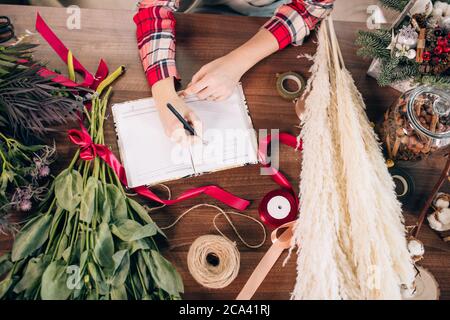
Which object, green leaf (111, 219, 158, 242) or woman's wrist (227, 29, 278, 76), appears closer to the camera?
green leaf (111, 219, 158, 242)

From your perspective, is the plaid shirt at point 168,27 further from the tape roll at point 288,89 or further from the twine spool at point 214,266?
the twine spool at point 214,266

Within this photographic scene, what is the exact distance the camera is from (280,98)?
105cm

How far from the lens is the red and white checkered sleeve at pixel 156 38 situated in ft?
3.26

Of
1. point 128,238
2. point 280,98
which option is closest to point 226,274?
point 128,238

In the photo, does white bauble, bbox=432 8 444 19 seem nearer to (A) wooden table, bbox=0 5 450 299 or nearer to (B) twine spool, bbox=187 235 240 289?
(A) wooden table, bbox=0 5 450 299

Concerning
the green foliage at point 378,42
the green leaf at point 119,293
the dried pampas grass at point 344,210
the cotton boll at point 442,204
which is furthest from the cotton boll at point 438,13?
the green leaf at point 119,293

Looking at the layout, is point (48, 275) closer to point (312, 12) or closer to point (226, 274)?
point (226, 274)

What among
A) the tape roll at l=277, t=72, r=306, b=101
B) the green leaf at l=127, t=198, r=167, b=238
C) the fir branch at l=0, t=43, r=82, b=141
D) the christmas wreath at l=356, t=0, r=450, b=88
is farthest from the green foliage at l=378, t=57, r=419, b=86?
the fir branch at l=0, t=43, r=82, b=141

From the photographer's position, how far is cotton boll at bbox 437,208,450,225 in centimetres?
95

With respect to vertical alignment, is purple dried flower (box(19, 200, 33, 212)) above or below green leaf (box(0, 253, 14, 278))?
above

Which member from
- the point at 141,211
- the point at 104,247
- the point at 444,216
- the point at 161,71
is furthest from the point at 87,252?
the point at 444,216

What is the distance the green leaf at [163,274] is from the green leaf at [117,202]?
104mm

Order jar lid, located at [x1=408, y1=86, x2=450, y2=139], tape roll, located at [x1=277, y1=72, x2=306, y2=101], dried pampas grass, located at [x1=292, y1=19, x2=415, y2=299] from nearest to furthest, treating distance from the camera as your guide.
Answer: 1. dried pampas grass, located at [x1=292, y1=19, x2=415, y2=299]
2. jar lid, located at [x1=408, y1=86, x2=450, y2=139]
3. tape roll, located at [x1=277, y1=72, x2=306, y2=101]

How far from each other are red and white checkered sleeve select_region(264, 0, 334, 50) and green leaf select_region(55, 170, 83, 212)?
631mm
